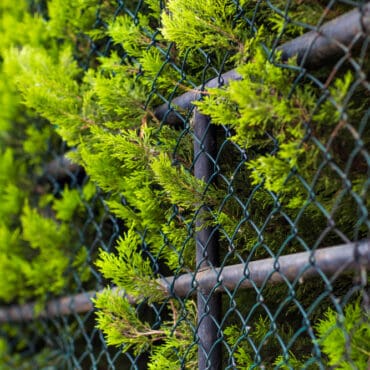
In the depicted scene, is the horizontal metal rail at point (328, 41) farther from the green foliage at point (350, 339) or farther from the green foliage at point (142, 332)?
the green foliage at point (142, 332)

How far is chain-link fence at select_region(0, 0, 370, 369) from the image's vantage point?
4.99 ft

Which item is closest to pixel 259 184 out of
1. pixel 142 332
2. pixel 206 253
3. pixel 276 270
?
pixel 276 270

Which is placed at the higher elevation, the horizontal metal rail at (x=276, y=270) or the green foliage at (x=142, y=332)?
Result: the horizontal metal rail at (x=276, y=270)

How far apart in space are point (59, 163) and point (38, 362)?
1064mm

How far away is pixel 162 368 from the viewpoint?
2.02 meters

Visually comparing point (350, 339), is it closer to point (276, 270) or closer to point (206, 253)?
point (276, 270)

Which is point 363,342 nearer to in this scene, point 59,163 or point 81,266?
point 81,266

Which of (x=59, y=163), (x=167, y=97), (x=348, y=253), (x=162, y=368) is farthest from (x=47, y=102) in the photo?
(x=348, y=253)

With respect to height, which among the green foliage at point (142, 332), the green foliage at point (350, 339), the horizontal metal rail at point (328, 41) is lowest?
the green foliage at point (142, 332)

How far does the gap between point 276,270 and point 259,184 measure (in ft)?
0.75

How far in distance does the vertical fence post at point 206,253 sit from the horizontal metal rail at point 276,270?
4 cm

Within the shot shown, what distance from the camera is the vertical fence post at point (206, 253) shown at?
77.6 inches

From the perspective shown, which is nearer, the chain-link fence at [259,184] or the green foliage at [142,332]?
the chain-link fence at [259,184]

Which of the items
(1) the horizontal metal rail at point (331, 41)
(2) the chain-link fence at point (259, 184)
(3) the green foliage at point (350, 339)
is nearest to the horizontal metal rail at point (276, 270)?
(2) the chain-link fence at point (259, 184)
